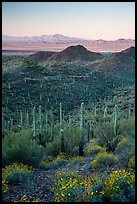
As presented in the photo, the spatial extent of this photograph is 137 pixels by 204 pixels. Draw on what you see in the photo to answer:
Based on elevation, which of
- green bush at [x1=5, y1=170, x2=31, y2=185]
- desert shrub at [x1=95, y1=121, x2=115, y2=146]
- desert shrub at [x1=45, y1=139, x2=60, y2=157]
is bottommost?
desert shrub at [x1=45, y1=139, x2=60, y2=157]

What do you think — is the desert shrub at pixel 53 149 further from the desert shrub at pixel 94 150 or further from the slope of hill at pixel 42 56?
the slope of hill at pixel 42 56

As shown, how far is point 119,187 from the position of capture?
7.13m

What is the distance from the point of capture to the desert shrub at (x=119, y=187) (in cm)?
685

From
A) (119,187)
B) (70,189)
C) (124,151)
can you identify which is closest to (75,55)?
(124,151)

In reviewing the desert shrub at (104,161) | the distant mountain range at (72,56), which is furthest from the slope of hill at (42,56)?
the desert shrub at (104,161)

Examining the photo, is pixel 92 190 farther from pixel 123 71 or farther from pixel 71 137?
pixel 123 71

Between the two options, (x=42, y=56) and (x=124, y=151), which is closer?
(x=124, y=151)

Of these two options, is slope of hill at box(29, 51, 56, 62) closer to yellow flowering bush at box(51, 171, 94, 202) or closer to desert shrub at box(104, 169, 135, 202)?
yellow flowering bush at box(51, 171, 94, 202)

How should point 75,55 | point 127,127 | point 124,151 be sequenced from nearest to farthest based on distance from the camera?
point 124,151 → point 127,127 → point 75,55

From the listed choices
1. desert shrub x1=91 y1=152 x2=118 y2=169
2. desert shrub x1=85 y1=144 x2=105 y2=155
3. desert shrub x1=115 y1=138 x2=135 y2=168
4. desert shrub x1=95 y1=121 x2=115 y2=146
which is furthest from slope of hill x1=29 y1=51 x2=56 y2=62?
desert shrub x1=91 y1=152 x2=118 y2=169

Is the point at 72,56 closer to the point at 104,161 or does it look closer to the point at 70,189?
the point at 104,161

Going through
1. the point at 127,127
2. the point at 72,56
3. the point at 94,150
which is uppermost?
Answer: the point at 72,56

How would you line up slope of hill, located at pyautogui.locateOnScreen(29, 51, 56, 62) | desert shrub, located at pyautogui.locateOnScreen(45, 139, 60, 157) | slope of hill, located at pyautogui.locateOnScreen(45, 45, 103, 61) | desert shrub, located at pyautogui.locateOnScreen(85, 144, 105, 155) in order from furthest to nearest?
slope of hill, located at pyautogui.locateOnScreen(29, 51, 56, 62), slope of hill, located at pyautogui.locateOnScreen(45, 45, 103, 61), desert shrub, located at pyautogui.locateOnScreen(45, 139, 60, 157), desert shrub, located at pyautogui.locateOnScreen(85, 144, 105, 155)

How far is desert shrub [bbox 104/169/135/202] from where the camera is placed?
270 inches
